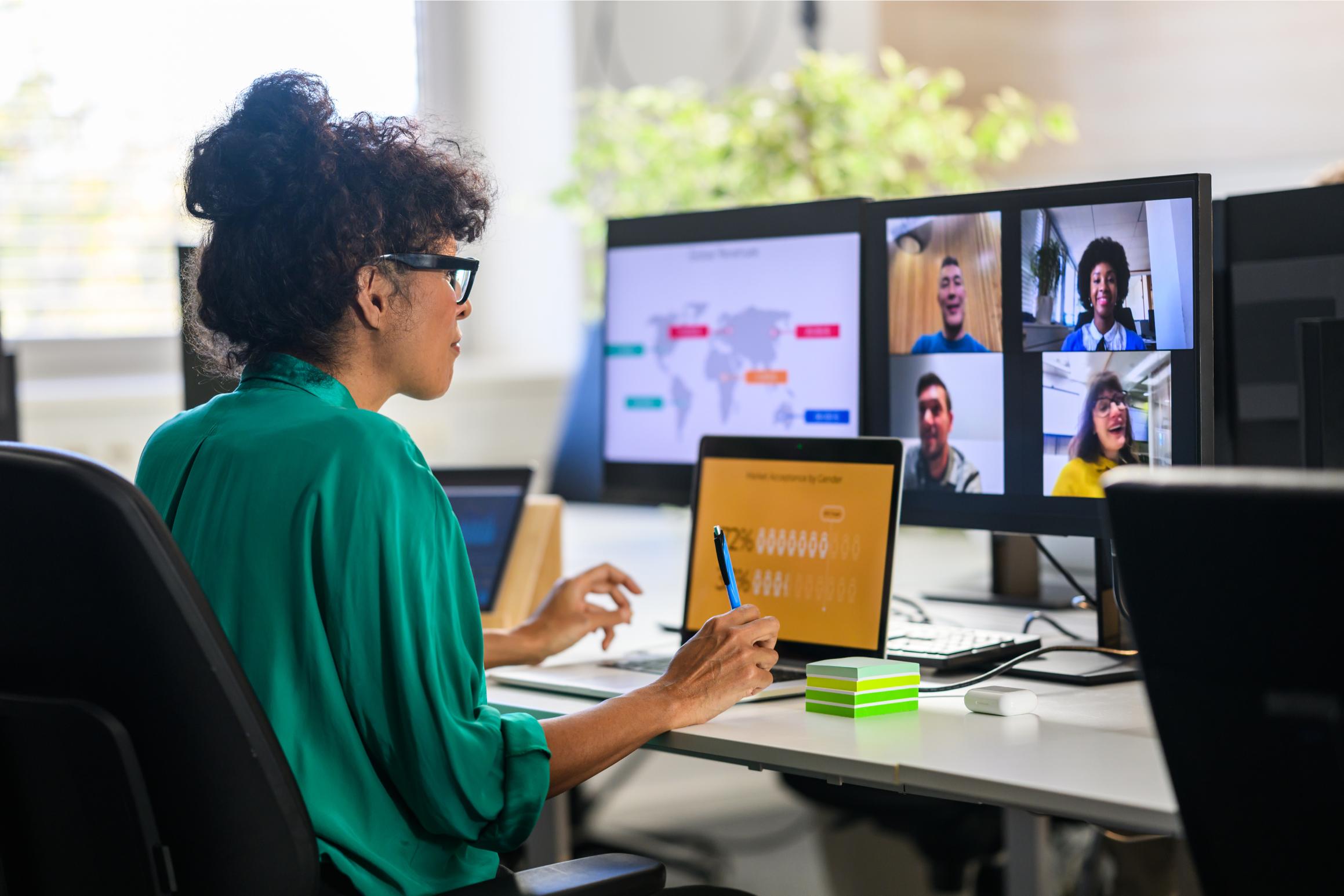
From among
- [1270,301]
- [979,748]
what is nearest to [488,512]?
[979,748]

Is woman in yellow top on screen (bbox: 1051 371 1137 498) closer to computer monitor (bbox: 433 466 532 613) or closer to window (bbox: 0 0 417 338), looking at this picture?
computer monitor (bbox: 433 466 532 613)

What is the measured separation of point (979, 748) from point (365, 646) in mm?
514

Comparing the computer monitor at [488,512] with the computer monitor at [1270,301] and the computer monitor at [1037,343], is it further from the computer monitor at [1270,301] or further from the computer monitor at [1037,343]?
the computer monitor at [1270,301]

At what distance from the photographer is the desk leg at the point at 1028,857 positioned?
127cm

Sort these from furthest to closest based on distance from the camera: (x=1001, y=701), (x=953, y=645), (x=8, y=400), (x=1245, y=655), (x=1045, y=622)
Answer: (x=8, y=400) → (x=1045, y=622) → (x=953, y=645) → (x=1001, y=701) → (x=1245, y=655)

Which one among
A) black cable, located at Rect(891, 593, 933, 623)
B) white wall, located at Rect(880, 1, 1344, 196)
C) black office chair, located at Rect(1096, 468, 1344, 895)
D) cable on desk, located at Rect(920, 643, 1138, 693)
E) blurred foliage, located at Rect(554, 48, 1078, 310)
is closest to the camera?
black office chair, located at Rect(1096, 468, 1344, 895)

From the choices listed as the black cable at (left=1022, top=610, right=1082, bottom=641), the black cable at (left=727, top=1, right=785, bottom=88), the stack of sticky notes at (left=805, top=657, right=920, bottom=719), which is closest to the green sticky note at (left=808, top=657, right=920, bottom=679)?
the stack of sticky notes at (left=805, top=657, right=920, bottom=719)

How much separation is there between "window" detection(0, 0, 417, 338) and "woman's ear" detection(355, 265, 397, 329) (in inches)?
68.6

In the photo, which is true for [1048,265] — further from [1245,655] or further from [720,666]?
[1245,655]

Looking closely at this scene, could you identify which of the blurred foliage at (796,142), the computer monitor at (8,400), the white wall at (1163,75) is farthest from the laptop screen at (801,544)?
the white wall at (1163,75)

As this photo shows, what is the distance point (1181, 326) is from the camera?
1403 mm

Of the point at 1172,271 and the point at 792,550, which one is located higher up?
the point at 1172,271

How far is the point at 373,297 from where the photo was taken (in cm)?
119

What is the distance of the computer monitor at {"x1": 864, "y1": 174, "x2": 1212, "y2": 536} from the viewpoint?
141 centimetres
